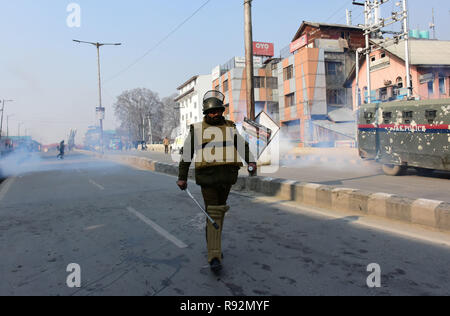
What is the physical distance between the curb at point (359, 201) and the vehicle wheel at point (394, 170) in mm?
5783

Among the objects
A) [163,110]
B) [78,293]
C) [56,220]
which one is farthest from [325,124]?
[163,110]

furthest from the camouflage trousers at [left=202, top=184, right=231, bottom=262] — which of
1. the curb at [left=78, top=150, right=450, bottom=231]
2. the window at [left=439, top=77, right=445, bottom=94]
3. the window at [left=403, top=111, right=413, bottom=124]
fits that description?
the window at [left=439, top=77, right=445, bottom=94]

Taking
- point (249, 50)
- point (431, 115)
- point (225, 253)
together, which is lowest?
point (225, 253)

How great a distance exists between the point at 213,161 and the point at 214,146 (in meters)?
0.17

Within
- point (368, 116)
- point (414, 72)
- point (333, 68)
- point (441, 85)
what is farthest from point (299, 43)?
point (368, 116)

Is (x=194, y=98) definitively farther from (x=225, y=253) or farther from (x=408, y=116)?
(x=225, y=253)

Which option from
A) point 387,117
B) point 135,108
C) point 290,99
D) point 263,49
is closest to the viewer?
point 387,117

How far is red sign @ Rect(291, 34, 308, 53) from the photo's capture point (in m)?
34.4

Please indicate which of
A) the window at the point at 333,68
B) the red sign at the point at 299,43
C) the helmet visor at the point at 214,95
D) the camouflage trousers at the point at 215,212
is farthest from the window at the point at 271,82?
the camouflage trousers at the point at 215,212

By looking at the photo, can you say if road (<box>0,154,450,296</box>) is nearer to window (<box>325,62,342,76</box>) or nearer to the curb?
the curb

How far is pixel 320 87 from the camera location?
33094 millimetres
